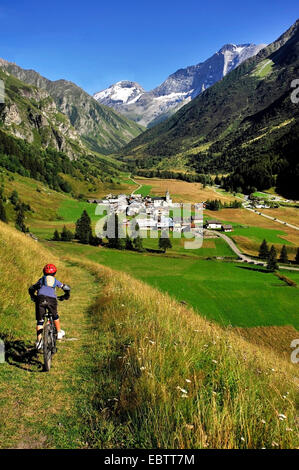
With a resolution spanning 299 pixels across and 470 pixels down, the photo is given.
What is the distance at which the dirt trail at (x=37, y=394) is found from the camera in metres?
5.08

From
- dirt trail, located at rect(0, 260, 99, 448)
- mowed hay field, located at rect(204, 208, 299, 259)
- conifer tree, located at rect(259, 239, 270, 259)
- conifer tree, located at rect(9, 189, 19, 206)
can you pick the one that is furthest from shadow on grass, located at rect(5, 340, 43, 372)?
conifer tree, located at rect(9, 189, 19, 206)

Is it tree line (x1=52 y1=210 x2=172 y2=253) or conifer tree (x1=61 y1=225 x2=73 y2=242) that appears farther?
conifer tree (x1=61 y1=225 x2=73 y2=242)

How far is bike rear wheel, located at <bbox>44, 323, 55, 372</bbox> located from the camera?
751cm

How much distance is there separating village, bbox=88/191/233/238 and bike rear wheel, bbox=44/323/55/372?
10137 centimetres

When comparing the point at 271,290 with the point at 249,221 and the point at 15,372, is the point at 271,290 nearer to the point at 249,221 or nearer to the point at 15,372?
the point at 15,372

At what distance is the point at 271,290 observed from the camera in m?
55.8

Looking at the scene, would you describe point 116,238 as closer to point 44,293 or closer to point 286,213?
point 44,293

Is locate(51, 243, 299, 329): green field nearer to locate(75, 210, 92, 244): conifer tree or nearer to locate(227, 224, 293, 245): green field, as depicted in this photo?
locate(75, 210, 92, 244): conifer tree

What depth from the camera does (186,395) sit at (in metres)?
4.89

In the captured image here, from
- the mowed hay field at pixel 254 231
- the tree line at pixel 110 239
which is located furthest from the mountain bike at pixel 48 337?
the mowed hay field at pixel 254 231

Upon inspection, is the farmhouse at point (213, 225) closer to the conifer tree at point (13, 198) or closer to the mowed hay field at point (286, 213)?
the mowed hay field at point (286, 213)

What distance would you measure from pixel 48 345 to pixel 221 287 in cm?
4891

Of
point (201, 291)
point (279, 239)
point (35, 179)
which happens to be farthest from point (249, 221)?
point (35, 179)

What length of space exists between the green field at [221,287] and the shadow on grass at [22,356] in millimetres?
24182
